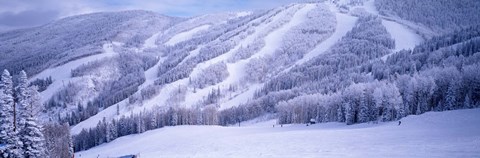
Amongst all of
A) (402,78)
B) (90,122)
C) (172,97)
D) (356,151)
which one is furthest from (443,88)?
(90,122)

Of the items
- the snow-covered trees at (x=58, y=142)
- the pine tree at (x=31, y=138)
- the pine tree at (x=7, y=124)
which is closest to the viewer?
the pine tree at (x=7, y=124)

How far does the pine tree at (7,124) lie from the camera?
105ft

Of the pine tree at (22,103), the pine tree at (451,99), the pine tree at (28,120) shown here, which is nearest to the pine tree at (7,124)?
the pine tree at (22,103)

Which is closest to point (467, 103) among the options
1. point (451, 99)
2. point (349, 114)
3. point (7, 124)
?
point (451, 99)

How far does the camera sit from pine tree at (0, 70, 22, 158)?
3209cm

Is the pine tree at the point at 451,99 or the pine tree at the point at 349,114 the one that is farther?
the pine tree at the point at 349,114

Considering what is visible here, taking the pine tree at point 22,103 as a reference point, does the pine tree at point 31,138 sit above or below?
below

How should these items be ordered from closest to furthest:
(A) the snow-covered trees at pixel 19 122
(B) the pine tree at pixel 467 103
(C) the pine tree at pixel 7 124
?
1. (C) the pine tree at pixel 7 124
2. (A) the snow-covered trees at pixel 19 122
3. (B) the pine tree at pixel 467 103

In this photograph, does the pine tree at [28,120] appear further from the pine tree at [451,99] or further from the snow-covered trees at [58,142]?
the pine tree at [451,99]

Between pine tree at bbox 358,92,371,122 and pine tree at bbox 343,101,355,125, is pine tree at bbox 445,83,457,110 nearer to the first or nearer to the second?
pine tree at bbox 358,92,371,122

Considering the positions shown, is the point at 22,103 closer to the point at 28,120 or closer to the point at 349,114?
the point at 28,120

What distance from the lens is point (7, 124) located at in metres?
32.2

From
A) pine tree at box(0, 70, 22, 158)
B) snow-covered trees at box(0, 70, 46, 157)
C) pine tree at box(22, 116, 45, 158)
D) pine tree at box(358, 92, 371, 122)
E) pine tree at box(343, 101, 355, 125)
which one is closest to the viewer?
pine tree at box(0, 70, 22, 158)

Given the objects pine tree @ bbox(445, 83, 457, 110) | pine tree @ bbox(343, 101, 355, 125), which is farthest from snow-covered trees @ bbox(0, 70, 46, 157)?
pine tree @ bbox(445, 83, 457, 110)
